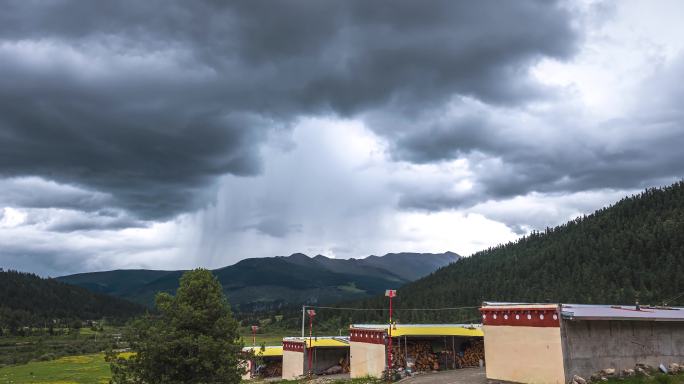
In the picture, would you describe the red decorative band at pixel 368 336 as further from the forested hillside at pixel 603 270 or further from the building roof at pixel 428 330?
the forested hillside at pixel 603 270

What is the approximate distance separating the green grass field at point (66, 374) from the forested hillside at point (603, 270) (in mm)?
89685

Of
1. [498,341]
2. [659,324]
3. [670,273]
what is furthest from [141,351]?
[670,273]

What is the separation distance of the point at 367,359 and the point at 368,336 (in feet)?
6.96

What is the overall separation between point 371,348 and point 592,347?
865 inches

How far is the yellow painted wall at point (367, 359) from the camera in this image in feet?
155

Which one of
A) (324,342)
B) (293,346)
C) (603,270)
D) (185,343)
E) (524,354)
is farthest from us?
(603,270)

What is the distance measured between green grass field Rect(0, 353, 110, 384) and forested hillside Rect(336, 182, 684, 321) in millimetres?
89685

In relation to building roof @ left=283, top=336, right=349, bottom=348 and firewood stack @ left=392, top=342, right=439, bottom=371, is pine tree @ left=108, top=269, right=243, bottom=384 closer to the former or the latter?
firewood stack @ left=392, top=342, right=439, bottom=371

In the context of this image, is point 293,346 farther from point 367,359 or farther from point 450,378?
point 450,378

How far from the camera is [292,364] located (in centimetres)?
6122

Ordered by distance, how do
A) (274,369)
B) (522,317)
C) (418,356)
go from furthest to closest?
(274,369) < (418,356) < (522,317)

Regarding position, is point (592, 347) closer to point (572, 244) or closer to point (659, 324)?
point (659, 324)

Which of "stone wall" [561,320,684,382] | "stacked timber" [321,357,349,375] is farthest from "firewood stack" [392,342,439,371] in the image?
"stone wall" [561,320,684,382]

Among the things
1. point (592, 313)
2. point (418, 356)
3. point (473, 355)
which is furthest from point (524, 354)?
point (473, 355)
